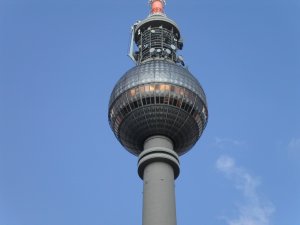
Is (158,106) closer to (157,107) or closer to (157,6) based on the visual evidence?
(157,107)

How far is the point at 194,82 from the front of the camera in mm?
70375

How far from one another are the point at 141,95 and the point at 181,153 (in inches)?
404

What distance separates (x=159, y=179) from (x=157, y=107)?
10.6m

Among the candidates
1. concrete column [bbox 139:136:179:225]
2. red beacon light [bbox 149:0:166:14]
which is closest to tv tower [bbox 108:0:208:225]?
concrete column [bbox 139:136:179:225]

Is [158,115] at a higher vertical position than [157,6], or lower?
lower

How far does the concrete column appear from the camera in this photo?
187 ft

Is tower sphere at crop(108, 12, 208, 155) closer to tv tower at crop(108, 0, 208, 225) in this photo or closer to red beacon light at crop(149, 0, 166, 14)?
tv tower at crop(108, 0, 208, 225)

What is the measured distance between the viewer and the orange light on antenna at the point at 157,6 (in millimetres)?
89131

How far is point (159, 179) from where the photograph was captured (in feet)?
197

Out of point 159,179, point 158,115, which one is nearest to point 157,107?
point 158,115

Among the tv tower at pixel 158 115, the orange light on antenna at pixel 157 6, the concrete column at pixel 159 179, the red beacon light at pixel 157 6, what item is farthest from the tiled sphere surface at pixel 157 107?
the orange light on antenna at pixel 157 6

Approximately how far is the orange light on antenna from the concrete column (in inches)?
1237

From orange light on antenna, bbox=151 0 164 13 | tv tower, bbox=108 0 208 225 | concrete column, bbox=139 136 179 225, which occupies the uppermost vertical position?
orange light on antenna, bbox=151 0 164 13

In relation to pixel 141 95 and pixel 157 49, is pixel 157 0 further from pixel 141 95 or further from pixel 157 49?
pixel 141 95
